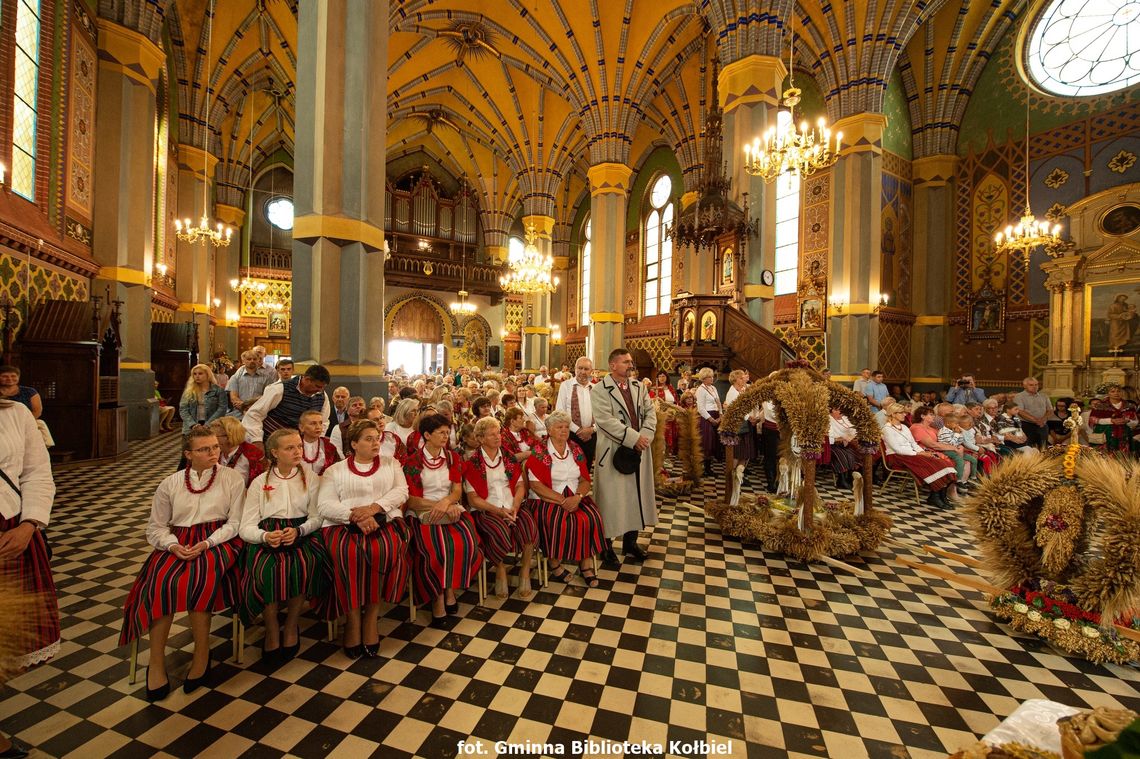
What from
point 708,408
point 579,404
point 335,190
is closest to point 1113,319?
point 708,408

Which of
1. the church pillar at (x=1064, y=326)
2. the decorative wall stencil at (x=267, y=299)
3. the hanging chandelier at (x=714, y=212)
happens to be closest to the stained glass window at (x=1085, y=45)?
the church pillar at (x=1064, y=326)

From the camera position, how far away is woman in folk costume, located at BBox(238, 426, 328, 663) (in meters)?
2.68

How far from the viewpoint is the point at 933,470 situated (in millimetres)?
6531

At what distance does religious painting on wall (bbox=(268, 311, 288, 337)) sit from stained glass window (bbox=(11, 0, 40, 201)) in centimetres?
1393

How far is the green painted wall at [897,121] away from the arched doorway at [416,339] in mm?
18822

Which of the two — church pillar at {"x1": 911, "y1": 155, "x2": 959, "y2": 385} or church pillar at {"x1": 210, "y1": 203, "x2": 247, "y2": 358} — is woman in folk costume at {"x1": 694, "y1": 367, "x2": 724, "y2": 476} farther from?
church pillar at {"x1": 210, "y1": 203, "x2": 247, "y2": 358}

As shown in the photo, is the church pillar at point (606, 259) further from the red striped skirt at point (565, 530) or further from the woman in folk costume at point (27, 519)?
the woman in folk costume at point (27, 519)

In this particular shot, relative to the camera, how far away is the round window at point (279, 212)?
21.8m

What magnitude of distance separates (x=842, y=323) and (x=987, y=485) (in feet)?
35.2

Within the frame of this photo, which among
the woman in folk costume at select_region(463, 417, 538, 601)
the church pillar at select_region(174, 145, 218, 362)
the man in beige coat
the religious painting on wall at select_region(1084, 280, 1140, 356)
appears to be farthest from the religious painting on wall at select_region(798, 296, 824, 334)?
the church pillar at select_region(174, 145, 218, 362)

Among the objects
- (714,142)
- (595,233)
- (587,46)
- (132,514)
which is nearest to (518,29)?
(587,46)

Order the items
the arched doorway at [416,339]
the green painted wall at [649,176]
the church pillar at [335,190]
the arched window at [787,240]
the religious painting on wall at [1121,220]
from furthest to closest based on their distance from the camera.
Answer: the arched doorway at [416,339]
the green painted wall at [649,176]
the arched window at [787,240]
the religious painting on wall at [1121,220]
the church pillar at [335,190]

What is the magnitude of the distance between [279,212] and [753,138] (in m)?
20.5

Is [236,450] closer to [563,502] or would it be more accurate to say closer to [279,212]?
[563,502]
